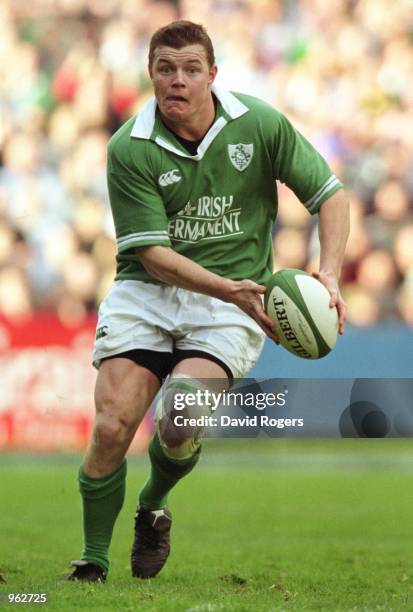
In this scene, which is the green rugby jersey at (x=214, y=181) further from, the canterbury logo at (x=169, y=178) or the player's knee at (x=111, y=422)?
the player's knee at (x=111, y=422)

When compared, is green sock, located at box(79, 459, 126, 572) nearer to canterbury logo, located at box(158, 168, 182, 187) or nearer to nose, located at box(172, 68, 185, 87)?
canterbury logo, located at box(158, 168, 182, 187)

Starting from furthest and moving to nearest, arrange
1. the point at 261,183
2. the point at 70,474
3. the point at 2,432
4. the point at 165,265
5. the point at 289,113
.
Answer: the point at 289,113
the point at 2,432
the point at 70,474
the point at 261,183
the point at 165,265

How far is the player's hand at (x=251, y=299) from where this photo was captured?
5012mm

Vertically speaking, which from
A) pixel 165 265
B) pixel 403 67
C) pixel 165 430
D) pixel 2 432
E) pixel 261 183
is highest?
pixel 403 67

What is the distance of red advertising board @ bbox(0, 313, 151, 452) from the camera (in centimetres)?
1409

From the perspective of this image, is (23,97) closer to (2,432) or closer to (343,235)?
(2,432)

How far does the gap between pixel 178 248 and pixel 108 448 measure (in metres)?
0.97

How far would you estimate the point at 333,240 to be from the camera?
5.38m

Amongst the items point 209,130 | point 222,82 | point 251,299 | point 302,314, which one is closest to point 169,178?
point 209,130

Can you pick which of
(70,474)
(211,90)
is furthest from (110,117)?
(211,90)

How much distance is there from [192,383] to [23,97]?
11.5 m

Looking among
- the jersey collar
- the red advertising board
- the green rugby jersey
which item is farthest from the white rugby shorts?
the red advertising board

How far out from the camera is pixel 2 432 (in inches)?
556

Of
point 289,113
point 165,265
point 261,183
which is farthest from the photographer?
point 289,113
